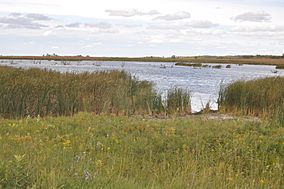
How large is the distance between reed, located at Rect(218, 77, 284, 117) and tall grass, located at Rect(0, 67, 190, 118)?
9.40 feet

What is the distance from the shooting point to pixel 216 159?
8031 mm

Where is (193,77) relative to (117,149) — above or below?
below

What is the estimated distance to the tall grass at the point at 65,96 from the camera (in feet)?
49.2

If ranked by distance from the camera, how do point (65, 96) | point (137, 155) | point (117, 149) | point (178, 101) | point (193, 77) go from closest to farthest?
1. point (137, 155)
2. point (117, 149)
3. point (65, 96)
4. point (178, 101)
5. point (193, 77)

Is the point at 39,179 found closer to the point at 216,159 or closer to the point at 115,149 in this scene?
the point at 115,149

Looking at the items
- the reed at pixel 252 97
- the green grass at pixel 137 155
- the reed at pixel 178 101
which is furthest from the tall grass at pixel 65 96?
the green grass at pixel 137 155

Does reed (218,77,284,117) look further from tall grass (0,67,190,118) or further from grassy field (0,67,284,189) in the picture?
grassy field (0,67,284,189)

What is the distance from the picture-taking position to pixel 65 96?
16.0 meters

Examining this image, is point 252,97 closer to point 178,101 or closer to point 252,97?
point 252,97

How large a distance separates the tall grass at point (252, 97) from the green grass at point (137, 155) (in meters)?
6.86

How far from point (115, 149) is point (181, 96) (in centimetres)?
1133

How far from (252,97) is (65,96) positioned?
740cm

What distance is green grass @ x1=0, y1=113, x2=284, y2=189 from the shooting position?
17.4ft

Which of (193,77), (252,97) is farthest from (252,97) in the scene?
(193,77)
